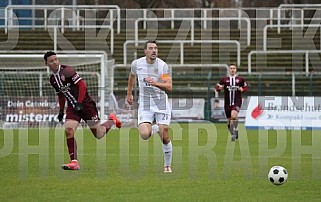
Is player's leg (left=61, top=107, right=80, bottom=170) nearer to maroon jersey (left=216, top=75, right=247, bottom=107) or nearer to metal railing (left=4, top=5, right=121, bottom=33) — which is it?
maroon jersey (left=216, top=75, right=247, bottom=107)

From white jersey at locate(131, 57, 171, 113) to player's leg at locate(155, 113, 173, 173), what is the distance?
12 centimetres

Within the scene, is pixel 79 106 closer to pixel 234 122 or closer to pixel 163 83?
pixel 163 83

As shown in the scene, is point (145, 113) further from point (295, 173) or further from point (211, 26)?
point (211, 26)

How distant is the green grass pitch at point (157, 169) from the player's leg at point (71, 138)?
0.59ft

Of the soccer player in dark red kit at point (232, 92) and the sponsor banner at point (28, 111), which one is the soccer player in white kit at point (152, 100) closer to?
the soccer player in dark red kit at point (232, 92)

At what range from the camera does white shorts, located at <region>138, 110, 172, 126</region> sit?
1382 centimetres

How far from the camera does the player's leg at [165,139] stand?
13531 mm

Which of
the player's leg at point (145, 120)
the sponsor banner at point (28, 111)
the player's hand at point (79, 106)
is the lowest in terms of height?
the player's leg at point (145, 120)

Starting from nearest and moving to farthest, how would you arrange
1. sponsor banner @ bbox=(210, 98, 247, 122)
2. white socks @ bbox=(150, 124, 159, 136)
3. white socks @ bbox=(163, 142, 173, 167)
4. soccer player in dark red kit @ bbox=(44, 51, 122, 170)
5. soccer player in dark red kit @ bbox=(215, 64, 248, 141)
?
white socks @ bbox=(163, 142, 173, 167) < soccer player in dark red kit @ bbox=(44, 51, 122, 170) < white socks @ bbox=(150, 124, 159, 136) < soccer player in dark red kit @ bbox=(215, 64, 248, 141) < sponsor banner @ bbox=(210, 98, 247, 122)

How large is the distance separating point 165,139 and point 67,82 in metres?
2.05

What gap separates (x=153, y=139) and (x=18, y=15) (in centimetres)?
1994

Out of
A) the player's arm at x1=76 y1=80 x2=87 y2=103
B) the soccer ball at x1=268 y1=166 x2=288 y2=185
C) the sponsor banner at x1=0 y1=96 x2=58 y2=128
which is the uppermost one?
the sponsor banner at x1=0 y1=96 x2=58 y2=128

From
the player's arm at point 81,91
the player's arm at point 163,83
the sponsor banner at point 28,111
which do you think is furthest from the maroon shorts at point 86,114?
the sponsor banner at point 28,111

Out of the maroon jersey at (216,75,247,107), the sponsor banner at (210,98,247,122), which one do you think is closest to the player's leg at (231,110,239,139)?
the maroon jersey at (216,75,247,107)
